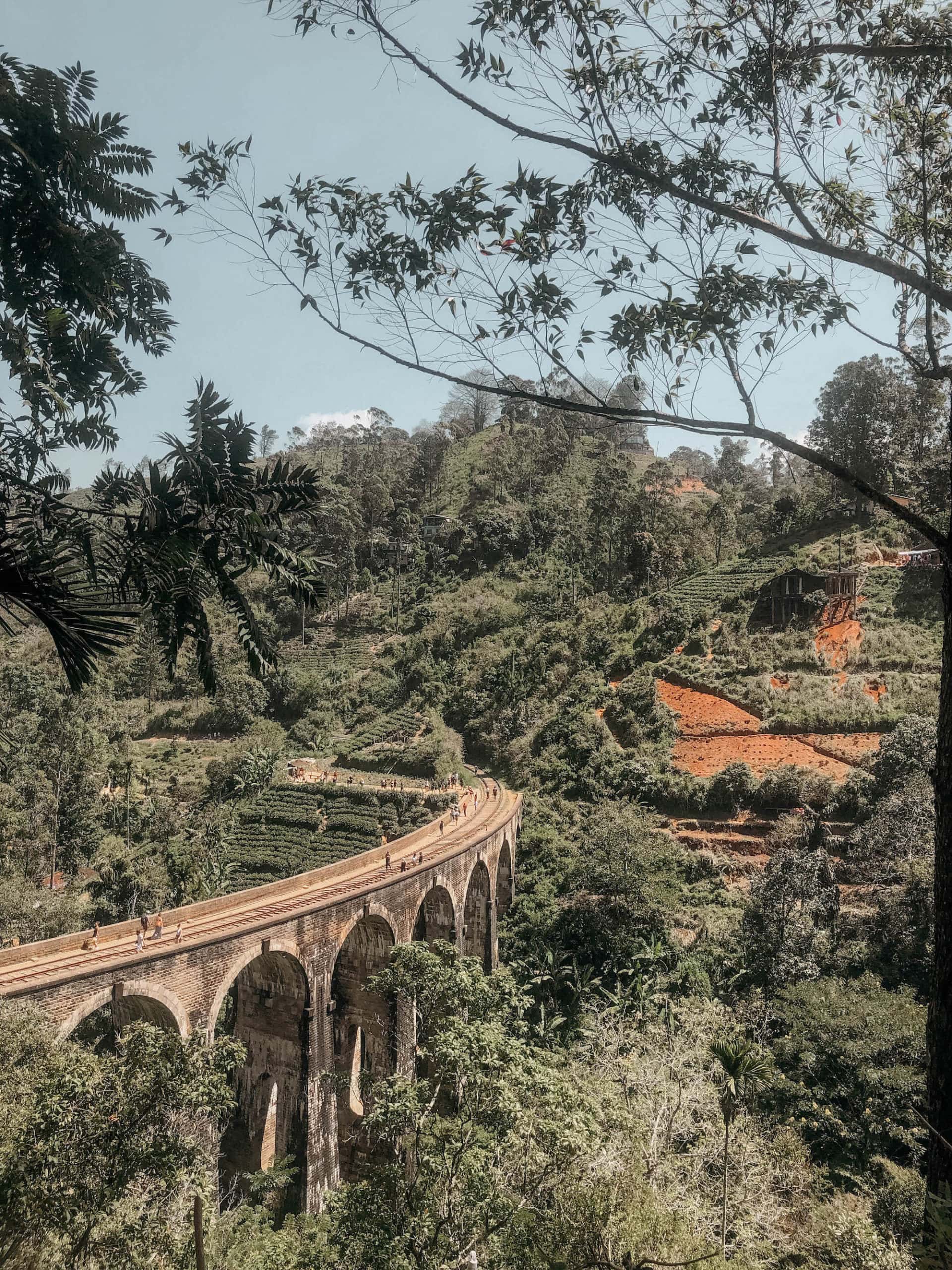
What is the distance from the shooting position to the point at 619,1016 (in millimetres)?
17453

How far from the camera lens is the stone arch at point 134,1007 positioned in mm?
10117

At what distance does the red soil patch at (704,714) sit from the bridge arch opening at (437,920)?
12.1 m

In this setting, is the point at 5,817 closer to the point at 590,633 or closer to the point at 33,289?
the point at 33,289

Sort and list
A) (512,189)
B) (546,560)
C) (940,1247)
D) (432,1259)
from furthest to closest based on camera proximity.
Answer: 1. (546,560)
2. (432,1259)
3. (512,189)
4. (940,1247)

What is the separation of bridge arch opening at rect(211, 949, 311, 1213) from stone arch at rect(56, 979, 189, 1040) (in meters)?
2.22

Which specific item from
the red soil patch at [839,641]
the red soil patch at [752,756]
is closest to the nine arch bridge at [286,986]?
the red soil patch at [752,756]

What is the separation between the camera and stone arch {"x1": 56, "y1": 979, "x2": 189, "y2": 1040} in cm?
1012

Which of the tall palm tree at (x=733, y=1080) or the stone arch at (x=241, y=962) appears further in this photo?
the stone arch at (x=241, y=962)

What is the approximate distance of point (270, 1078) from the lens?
1524cm

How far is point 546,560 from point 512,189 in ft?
142

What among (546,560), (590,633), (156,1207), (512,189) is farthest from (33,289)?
(546,560)

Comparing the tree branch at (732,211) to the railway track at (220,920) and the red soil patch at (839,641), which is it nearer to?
the railway track at (220,920)

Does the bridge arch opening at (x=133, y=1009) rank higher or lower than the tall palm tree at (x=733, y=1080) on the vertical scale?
higher

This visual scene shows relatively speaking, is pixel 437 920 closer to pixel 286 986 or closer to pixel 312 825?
pixel 286 986
